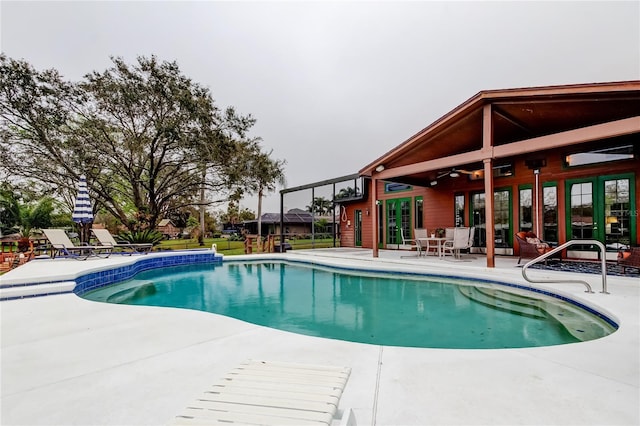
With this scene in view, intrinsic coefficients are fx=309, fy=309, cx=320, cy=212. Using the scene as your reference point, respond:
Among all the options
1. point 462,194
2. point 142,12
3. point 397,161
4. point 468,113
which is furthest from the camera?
point 142,12

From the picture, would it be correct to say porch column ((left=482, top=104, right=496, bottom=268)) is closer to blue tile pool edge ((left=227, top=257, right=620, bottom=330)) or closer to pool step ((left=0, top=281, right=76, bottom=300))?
blue tile pool edge ((left=227, top=257, right=620, bottom=330))

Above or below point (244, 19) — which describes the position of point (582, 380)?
below

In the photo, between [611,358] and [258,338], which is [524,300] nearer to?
[611,358]

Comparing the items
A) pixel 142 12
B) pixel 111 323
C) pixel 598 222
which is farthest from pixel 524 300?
pixel 142 12

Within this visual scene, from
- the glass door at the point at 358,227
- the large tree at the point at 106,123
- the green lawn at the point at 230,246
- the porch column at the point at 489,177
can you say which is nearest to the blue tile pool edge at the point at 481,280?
the porch column at the point at 489,177

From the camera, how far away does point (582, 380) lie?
6.81ft

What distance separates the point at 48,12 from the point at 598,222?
743 inches

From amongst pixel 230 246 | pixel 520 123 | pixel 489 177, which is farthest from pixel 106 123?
pixel 520 123

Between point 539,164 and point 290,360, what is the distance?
9.53m

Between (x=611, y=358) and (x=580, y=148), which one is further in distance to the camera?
(x=580, y=148)

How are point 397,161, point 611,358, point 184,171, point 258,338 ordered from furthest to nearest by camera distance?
point 184,171 < point 397,161 < point 258,338 < point 611,358

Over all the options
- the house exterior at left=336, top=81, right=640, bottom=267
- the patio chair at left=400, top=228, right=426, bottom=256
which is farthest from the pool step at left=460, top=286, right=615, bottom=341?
the patio chair at left=400, top=228, right=426, bottom=256

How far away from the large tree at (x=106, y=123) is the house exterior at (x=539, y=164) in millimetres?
8953

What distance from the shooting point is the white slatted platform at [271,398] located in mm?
1121
